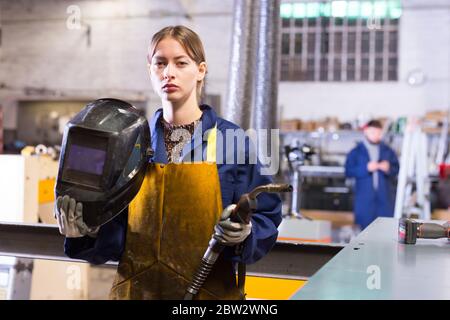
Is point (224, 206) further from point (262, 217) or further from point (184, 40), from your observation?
point (184, 40)

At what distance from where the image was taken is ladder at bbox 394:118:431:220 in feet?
15.6

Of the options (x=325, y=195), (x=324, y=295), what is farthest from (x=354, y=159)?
(x=324, y=295)

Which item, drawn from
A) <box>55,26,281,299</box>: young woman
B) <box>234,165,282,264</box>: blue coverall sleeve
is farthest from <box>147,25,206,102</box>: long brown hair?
<box>234,165,282,264</box>: blue coverall sleeve

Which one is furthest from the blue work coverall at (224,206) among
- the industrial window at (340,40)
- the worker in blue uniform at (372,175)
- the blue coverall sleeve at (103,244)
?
the industrial window at (340,40)

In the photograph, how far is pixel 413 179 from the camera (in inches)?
200

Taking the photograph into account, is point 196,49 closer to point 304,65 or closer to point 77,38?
point 304,65

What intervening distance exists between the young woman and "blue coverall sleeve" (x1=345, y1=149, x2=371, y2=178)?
3.65 meters

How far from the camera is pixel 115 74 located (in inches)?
402

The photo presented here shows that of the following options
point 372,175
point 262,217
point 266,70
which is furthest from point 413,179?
point 262,217

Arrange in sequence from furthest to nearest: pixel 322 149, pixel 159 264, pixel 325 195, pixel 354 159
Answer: pixel 322 149, pixel 325 195, pixel 354 159, pixel 159 264

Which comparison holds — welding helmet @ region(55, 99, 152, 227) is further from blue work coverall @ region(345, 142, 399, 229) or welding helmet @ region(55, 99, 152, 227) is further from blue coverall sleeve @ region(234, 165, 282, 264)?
blue work coverall @ region(345, 142, 399, 229)

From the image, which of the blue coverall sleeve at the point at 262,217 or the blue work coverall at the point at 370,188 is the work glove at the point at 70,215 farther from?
the blue work coverall at the point at 370,188

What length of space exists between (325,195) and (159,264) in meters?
6.98

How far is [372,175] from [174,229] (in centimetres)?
375
